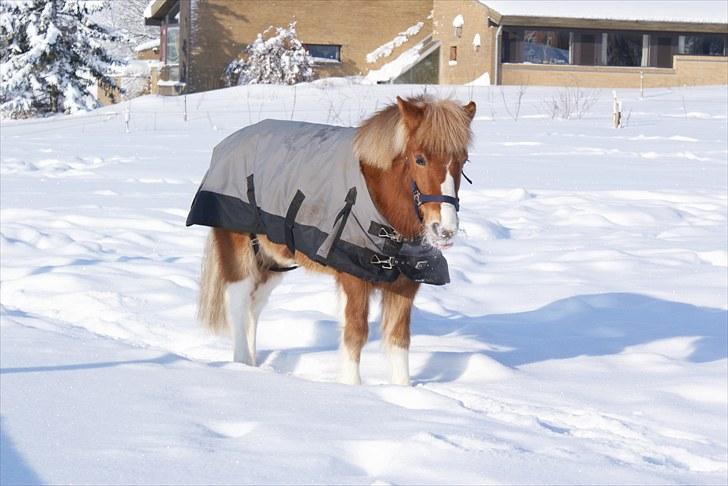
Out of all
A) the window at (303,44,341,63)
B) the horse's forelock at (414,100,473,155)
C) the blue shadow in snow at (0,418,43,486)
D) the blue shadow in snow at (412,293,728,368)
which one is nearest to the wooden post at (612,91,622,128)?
the blue shadow in snow at (412,293,728,368)

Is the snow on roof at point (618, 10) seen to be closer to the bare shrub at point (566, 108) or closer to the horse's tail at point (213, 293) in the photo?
the bare shrub at point (566, 108)

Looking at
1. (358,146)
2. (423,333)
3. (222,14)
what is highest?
(222,14)

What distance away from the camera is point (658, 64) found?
34.8 metres

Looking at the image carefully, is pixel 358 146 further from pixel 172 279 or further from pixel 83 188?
pixel 83 188

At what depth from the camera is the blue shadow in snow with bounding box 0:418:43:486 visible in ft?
10.7

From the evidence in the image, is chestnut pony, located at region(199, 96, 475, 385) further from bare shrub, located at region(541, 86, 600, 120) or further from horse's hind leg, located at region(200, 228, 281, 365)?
bare shrub, located at region(541, 86, 600, 120)

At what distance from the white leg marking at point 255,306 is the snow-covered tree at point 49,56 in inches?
999

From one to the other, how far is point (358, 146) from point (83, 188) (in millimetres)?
7598

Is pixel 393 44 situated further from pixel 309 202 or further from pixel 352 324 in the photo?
pixel 352 324

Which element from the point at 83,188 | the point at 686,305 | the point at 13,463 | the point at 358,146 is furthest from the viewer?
the point at 83,188

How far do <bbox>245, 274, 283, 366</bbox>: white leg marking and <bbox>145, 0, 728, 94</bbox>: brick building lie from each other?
28020 mm

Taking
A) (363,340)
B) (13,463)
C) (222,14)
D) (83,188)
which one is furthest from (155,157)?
(222,14)

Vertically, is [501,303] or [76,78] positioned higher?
[76,78]

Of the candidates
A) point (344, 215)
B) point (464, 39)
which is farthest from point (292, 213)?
point (464, 39)
